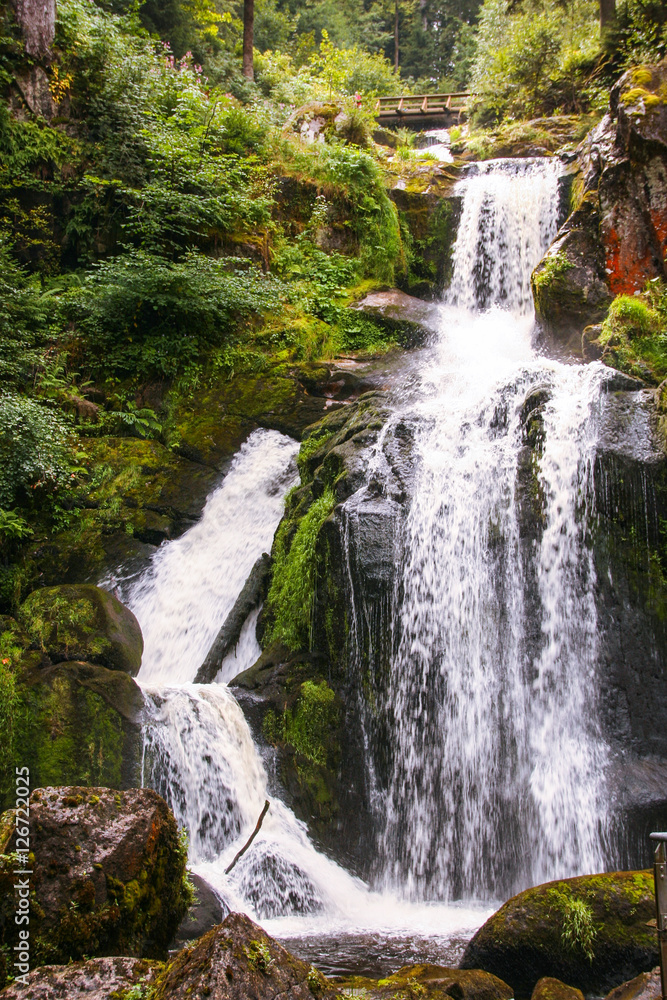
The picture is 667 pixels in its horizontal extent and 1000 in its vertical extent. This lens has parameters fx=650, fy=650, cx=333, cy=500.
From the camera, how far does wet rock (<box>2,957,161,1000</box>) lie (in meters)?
2.48

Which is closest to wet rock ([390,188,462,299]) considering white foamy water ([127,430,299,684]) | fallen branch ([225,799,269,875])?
white foamy water ([127,430,299,684])

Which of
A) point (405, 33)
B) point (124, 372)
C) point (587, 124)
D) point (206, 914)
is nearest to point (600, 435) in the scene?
point (206, 914)

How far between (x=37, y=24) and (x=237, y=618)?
12.8 meters

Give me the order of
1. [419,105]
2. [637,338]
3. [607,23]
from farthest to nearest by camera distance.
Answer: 1. [419,105]
2. [607,23]
3. [637,338]

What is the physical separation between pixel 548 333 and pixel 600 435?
4833 millimetres

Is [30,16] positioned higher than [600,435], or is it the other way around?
[30,16]

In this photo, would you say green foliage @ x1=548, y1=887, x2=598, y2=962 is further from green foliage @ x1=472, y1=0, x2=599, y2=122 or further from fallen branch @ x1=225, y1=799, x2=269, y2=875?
green foliage @ x1=472, y1=0, x2=599, y2=122

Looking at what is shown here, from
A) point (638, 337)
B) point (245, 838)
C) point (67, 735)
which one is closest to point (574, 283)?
point (638, 337)

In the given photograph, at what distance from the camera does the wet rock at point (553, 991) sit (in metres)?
3.98

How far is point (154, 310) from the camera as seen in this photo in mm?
12008

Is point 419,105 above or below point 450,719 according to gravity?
above

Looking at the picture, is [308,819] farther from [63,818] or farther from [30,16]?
[30,16]

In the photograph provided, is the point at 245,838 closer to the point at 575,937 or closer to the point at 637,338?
the point at 575,937

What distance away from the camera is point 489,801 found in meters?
6.82
